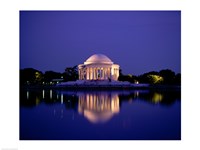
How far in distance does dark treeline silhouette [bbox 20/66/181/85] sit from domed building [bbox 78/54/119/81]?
177 cm

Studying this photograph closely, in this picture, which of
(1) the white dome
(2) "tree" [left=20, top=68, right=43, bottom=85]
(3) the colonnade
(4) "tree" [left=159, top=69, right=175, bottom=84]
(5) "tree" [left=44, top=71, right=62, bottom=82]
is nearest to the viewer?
(4) "tree" [left=159, top=69, right=175, bottom=84]

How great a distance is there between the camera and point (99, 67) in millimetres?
40438

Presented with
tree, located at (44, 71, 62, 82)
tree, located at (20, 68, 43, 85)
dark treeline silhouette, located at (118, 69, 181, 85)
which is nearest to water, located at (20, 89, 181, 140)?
dark treeline silhouette, located at (118, 69, 181, 85)

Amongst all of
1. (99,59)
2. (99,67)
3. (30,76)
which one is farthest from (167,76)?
(30,76)

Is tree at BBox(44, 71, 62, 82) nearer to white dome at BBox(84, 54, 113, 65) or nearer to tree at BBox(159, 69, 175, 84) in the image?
white dome at BBox(84, 54, 113, 65)

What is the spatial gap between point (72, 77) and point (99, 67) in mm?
5415

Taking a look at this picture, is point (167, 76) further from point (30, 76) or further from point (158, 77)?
point (30, 76)

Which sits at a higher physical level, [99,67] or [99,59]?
[99,59]

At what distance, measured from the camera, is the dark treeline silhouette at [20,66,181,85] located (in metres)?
34.8

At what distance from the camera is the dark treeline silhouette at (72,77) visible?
3481 cm
